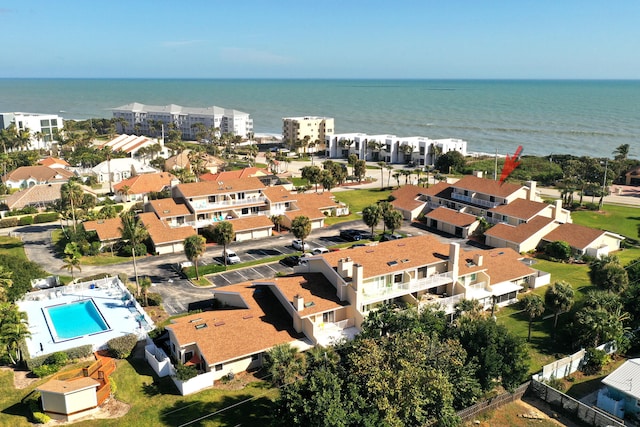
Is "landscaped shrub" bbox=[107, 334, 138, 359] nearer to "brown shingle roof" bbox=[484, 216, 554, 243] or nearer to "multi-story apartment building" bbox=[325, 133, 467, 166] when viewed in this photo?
"brown shingle roof" bbox=[484, 216, 554, 243]

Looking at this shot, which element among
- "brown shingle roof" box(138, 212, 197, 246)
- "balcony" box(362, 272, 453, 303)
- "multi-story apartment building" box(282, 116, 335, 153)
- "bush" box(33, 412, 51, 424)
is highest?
"multi-story apartment building" box(282, 116, 335, 153)

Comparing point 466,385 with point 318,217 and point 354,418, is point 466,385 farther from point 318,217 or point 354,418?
point 318,217

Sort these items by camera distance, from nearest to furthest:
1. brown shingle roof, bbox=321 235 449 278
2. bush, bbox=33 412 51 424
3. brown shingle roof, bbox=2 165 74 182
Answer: bush, bbox=33 412 51 424
brown shingle roof, bbox=321 235 449 278
brown shingle roof, bbox=2 165 74 182

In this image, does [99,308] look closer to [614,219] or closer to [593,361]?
[593,361]

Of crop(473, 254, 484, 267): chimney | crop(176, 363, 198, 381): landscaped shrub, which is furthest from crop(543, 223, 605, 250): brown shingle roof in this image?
crop(176, 363, 198, 381): landscaped shrub

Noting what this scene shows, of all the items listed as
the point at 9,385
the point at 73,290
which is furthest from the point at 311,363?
the point at 73,290

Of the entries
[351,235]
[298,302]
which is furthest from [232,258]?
[298,302]
